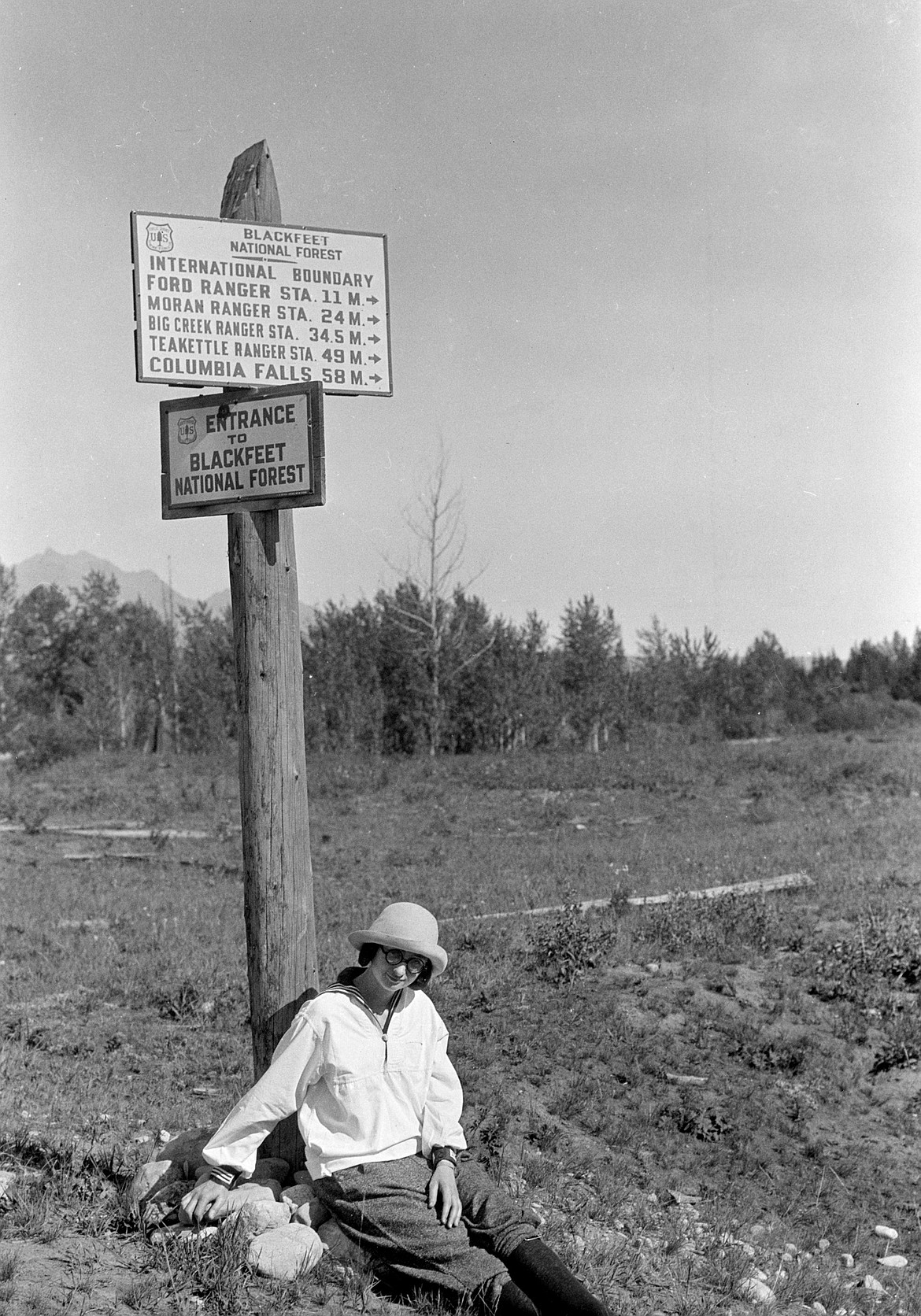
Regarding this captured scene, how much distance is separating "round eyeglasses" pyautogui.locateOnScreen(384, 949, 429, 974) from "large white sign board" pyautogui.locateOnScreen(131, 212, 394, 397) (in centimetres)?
210

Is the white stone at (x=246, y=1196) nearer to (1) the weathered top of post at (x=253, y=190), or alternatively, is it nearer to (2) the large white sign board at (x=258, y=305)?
(2) the large white sign board at (x=258, y=305)

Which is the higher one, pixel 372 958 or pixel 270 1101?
pixel 372 958

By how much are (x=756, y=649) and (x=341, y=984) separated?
54.7 metres

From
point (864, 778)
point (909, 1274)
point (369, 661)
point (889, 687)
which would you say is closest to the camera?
point (909, 1274)

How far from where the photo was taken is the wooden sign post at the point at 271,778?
445 centimetres

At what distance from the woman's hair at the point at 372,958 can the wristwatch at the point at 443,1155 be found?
52 cm

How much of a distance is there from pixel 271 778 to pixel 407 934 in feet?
3.11

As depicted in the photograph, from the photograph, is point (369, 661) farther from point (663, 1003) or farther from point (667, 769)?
point (663, 1003)

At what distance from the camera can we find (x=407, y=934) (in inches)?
153

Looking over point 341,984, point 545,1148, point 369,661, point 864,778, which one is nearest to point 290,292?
point 341,984

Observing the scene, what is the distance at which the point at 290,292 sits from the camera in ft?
15.1

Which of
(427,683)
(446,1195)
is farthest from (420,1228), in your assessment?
(427,683)

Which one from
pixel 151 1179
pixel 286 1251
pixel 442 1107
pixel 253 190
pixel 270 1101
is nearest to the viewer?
pixel 286 1251

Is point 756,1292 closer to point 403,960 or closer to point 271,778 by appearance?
point 403,960
